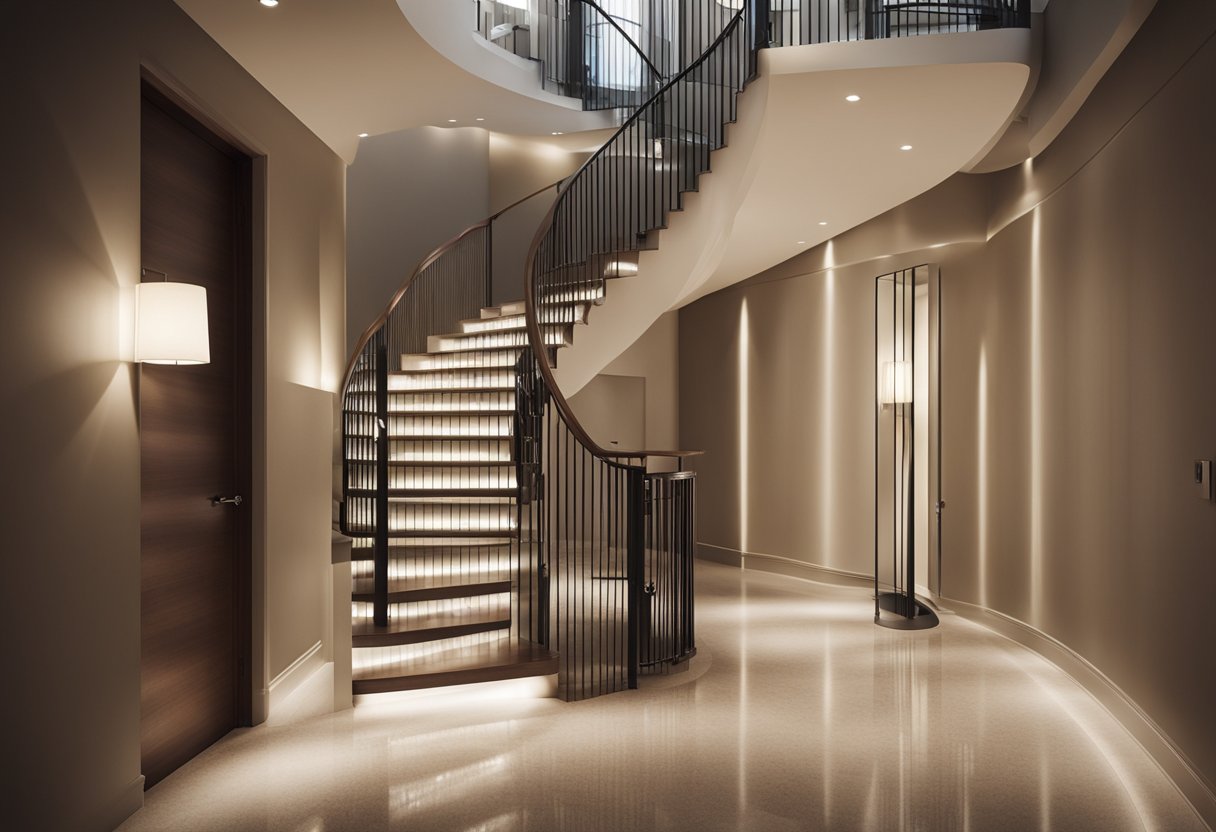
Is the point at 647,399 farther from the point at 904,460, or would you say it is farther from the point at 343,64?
the point at 343,64

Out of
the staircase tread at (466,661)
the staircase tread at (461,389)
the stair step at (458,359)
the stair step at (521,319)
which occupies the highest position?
the stair step at (521,319)

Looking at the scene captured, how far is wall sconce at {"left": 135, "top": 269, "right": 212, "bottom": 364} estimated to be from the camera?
3.06m

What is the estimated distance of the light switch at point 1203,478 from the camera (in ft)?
10.9

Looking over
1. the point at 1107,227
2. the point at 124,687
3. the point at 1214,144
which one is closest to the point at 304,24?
the point at 124,687

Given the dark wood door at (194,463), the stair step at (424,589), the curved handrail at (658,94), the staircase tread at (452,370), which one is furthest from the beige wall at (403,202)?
the dark wood door at (194,463)

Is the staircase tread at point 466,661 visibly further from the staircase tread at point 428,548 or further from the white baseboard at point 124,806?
the white baseboard at point 124,806

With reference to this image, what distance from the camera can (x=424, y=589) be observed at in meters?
5.13

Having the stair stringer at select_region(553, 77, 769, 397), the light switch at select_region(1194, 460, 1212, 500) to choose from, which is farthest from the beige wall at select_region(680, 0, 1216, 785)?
the stair stringer at select_region(553, 77, 769, 397)

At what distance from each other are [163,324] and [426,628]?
7.66 feet

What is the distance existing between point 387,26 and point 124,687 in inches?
112

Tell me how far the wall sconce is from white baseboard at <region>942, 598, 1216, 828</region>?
13.1 feet

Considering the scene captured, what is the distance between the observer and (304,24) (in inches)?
147

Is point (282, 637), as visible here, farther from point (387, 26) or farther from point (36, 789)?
point (387, 26)

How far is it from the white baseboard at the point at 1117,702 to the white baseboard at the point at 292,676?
386 cm
